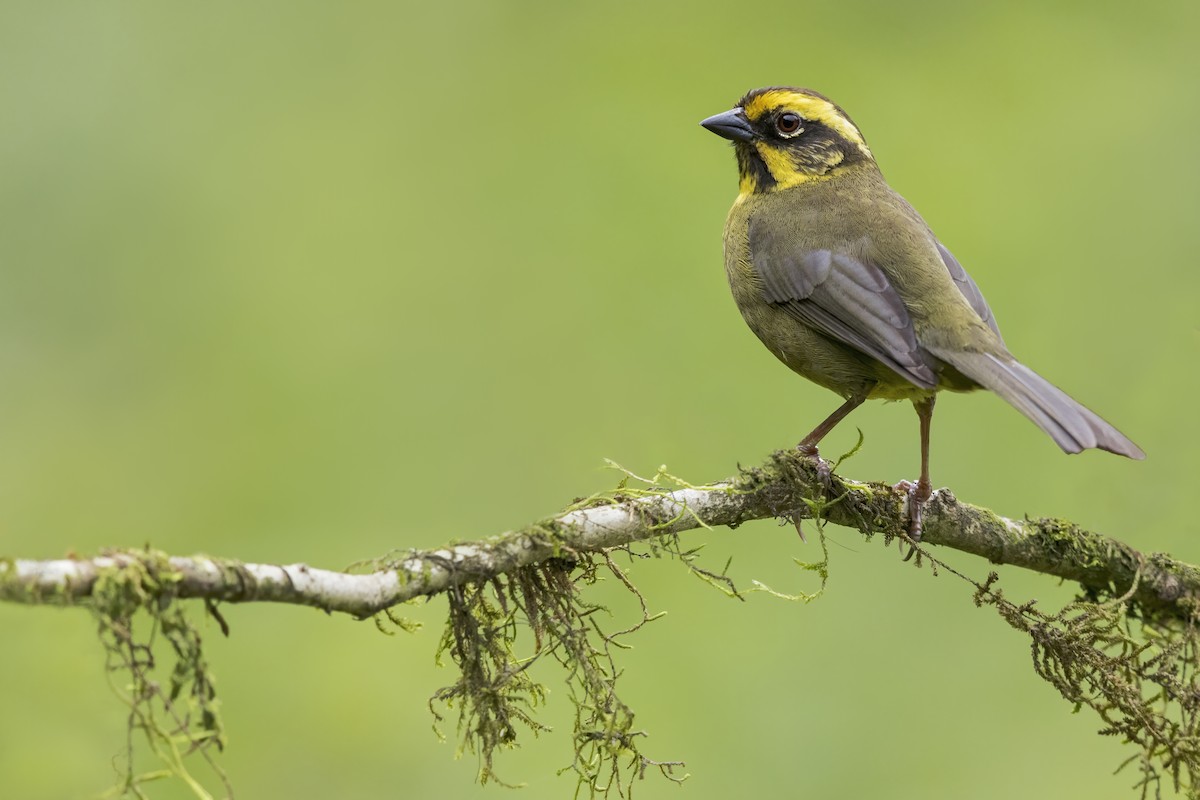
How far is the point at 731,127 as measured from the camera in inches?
214

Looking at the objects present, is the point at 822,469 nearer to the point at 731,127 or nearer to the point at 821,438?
the point at 821,438

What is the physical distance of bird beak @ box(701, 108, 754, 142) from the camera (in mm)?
5441

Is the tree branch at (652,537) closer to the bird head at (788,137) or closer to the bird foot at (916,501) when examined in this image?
the bird foot at (916,501)

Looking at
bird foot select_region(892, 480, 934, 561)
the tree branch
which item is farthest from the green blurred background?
bird foot select_region(892, 480, 934, 561)

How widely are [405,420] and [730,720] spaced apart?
9.08 feet

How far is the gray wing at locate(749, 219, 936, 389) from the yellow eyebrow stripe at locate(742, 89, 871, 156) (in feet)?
2.55

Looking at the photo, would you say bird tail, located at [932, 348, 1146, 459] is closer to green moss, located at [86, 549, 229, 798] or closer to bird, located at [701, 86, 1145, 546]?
bird, located at [701, 86, 1145, 546]

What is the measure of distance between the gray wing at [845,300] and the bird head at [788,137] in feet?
1.88

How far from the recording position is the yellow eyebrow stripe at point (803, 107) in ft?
17.8

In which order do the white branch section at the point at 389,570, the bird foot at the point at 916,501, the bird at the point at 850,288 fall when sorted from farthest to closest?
the bird at the point at 850,288
the bird foot at the point at 916,501
the white branch section at the point at 389,570

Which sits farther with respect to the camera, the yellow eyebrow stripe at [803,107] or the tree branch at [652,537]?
the yellow eyebrow stripe at [803,107]

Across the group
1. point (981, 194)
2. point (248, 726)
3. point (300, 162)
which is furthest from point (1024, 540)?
point (300, 162)

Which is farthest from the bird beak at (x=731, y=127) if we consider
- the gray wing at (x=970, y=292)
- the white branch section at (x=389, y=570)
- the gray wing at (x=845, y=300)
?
the white branch section at (x=389, y=570)

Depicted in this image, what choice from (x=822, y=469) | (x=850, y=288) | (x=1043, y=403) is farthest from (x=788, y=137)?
(x=822, y=469)
